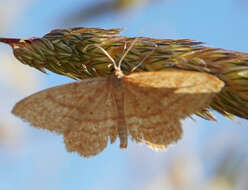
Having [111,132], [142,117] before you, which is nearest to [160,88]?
[142,117]

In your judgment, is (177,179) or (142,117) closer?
(142,117)

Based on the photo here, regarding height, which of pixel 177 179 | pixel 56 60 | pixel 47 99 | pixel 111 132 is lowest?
pixel 177 179

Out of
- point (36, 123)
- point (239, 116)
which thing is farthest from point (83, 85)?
point (239, 116)

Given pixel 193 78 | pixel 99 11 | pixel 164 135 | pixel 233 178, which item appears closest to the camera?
pixel 193 78

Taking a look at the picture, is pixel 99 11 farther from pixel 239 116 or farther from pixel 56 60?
pixel 239 116

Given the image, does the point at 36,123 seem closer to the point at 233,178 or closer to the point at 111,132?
the point at 111,132

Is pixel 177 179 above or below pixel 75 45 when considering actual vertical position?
below

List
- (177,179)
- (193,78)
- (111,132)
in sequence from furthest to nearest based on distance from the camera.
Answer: (177,179), (111,132), (193,78)
